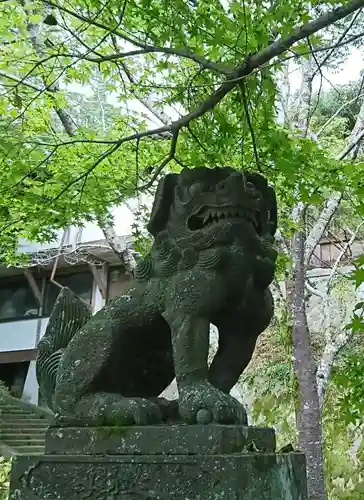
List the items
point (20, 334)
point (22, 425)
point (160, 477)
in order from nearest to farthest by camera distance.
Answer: point (160, 477) < point (22, 425) < point (20, 334)

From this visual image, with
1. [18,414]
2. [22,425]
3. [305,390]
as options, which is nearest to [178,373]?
[305,390]

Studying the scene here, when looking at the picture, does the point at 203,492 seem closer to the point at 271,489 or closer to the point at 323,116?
the point at 271,489

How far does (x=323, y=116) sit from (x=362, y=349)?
13.0 feet

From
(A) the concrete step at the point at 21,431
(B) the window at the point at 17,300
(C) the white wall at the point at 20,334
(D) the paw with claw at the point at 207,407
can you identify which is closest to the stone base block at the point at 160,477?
(D) the paw with claw at the point at 207,407

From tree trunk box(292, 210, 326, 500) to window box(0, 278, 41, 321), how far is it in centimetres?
789

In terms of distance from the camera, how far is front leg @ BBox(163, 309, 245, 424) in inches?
67.7

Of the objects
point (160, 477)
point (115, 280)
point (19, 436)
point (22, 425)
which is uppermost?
point (115, 280)

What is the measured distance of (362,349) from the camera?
778cm

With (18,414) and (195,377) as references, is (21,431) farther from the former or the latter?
(195,377)

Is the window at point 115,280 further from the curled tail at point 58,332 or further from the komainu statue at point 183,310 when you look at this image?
the komainu statue at point 183,310

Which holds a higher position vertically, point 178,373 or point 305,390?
point 305,390

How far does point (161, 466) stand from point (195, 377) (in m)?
0.31

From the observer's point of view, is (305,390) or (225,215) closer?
(225,215)

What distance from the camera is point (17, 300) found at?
40.7 feet
